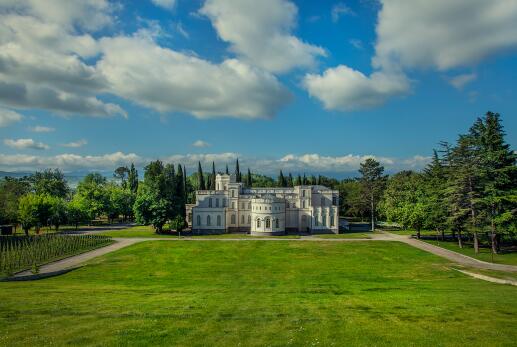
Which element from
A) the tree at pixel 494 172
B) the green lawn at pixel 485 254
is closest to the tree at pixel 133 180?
the green lawn at pixel 485 254

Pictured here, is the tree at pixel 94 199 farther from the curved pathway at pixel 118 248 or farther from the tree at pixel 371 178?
the tree at pixel 371 178

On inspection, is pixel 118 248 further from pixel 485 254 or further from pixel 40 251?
pixel 485 254

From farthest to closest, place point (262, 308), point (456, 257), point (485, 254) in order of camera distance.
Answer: point (485, 254) < point (456, 257) < point (262, 308)

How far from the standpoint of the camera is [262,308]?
20188 millimetres

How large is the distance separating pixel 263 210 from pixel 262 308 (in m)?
51.6

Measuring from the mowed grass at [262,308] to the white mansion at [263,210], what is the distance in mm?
30716

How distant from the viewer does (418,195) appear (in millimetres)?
66750

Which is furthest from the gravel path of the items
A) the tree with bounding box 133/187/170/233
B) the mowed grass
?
the tree with bounding box 133/187/170/233

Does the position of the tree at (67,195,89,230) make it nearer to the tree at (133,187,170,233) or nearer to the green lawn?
the tree at (133,187,170,233)

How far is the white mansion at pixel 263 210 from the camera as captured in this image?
72.1 meters

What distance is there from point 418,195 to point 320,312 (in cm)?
5500

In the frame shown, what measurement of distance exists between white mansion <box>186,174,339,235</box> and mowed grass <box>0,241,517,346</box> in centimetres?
3072

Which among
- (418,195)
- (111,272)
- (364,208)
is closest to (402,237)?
(418,195)

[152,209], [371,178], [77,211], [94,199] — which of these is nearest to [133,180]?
[94,199]
